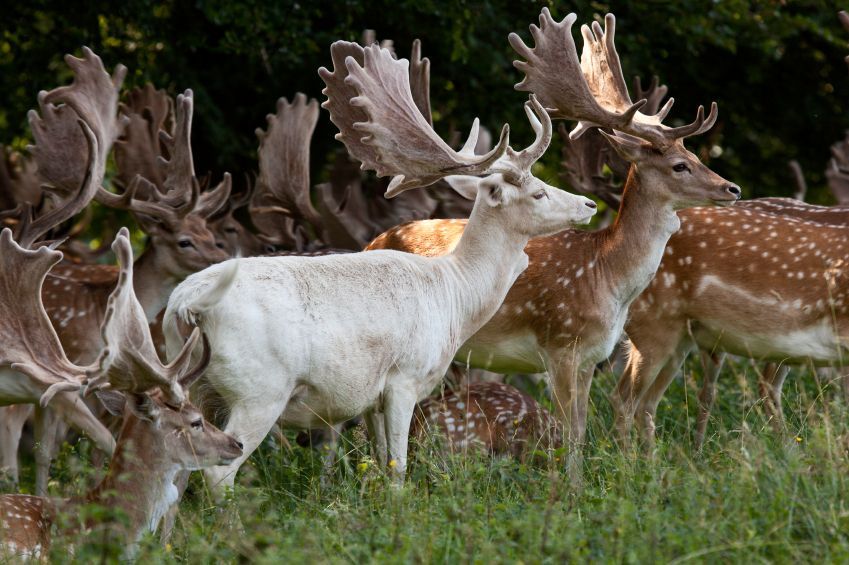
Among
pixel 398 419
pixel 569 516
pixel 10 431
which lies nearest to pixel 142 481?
pixel 398 419

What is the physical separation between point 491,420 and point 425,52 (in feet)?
13.9

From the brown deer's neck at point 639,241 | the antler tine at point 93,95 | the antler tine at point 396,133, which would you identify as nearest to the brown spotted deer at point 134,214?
the antler tine at point 93,95

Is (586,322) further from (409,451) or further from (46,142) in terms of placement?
(46,142)

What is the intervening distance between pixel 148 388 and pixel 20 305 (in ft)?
2.68

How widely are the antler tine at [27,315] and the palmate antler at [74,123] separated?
6.57ft

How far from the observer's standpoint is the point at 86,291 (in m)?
7.89

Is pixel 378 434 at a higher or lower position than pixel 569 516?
lower

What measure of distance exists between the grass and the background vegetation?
4.27 m

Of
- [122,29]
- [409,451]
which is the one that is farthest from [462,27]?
[409,451]

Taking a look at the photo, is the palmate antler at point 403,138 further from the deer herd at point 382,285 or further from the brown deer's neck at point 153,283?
the brown deer's neck at point 153,283

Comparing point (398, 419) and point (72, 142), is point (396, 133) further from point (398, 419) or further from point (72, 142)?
point (72, 142)

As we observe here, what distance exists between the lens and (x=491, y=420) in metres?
6.75

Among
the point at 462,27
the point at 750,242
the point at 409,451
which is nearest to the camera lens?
the point at 409,451

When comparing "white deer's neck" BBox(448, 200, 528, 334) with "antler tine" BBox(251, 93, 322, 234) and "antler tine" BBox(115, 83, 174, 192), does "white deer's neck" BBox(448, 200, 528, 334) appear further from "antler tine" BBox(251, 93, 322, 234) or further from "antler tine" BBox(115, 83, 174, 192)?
"antler tine" BBox(115, 83, 174, 192)
